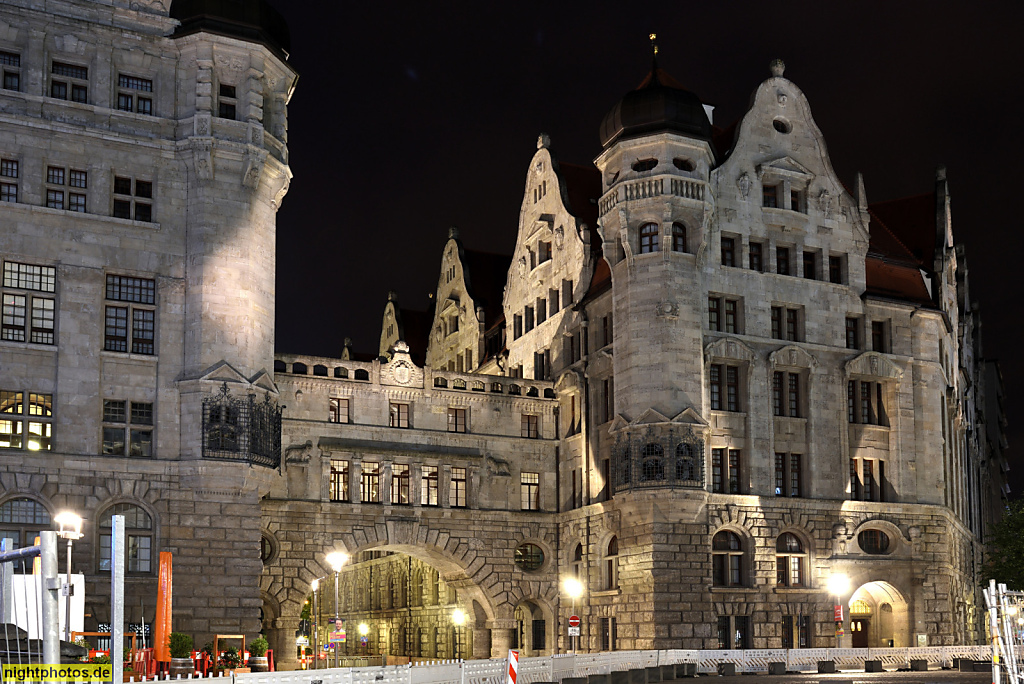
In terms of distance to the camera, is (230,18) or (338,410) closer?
(230,18)

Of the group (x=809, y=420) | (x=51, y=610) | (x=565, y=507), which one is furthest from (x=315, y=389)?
(x=51, y=610)

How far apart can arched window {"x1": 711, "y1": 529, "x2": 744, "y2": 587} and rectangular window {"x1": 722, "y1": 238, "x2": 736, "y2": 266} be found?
1285cm

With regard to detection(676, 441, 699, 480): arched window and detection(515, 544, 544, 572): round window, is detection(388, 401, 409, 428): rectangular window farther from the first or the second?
detection(676, 441, 699, 480): arched window

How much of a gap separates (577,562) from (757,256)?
17.6m

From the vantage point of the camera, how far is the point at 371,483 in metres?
59.5

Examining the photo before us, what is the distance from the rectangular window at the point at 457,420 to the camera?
61928 millimetres

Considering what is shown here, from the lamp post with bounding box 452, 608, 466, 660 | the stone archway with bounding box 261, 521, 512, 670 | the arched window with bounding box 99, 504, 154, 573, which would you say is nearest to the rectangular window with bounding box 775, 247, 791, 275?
the stone archway with bounding box 261, 521, 512, 670

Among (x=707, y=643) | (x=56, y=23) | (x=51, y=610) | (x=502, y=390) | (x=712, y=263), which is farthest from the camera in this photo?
(x=502, y=390)

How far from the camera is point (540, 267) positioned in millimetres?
70688

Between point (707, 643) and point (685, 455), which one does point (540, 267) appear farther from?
point (707, 643)

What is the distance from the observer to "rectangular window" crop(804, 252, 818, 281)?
2450 inches

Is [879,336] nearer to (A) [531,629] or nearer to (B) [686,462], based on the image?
(B) [686,462]

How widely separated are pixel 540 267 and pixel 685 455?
18.9 meters

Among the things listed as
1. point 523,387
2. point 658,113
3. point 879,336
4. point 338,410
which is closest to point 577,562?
point 523,387
